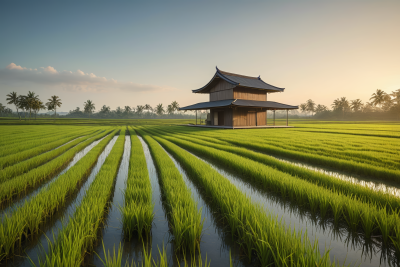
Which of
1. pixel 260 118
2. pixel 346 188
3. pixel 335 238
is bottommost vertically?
pixel 335 238

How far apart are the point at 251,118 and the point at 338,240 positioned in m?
23.8

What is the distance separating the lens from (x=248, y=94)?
25750mm

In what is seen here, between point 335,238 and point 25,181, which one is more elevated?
point 25,181

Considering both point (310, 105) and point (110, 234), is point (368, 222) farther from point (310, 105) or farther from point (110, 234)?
point (310, 105)

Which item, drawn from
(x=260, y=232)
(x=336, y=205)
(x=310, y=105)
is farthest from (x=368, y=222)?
(x=310, y=105)

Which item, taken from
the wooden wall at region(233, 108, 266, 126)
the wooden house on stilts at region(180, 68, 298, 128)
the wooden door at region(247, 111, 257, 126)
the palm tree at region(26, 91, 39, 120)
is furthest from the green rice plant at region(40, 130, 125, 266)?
the palm tree at region(26, 91, 39, 120)

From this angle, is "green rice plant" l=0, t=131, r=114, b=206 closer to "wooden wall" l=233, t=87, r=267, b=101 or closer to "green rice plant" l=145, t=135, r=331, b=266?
"green rice plant" l=145, t=135, r=331, b=266

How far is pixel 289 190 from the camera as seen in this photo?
382cm

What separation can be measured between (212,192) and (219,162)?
3446 millimetres

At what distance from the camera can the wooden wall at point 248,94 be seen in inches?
972

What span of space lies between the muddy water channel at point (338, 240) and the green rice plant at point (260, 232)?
0.16 meters

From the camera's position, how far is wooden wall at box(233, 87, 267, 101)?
24.7 m

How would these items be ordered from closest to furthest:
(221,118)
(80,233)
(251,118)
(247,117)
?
(80,233), (247,117), (251,118), (221,118)

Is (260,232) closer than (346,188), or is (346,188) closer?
(260,232)
